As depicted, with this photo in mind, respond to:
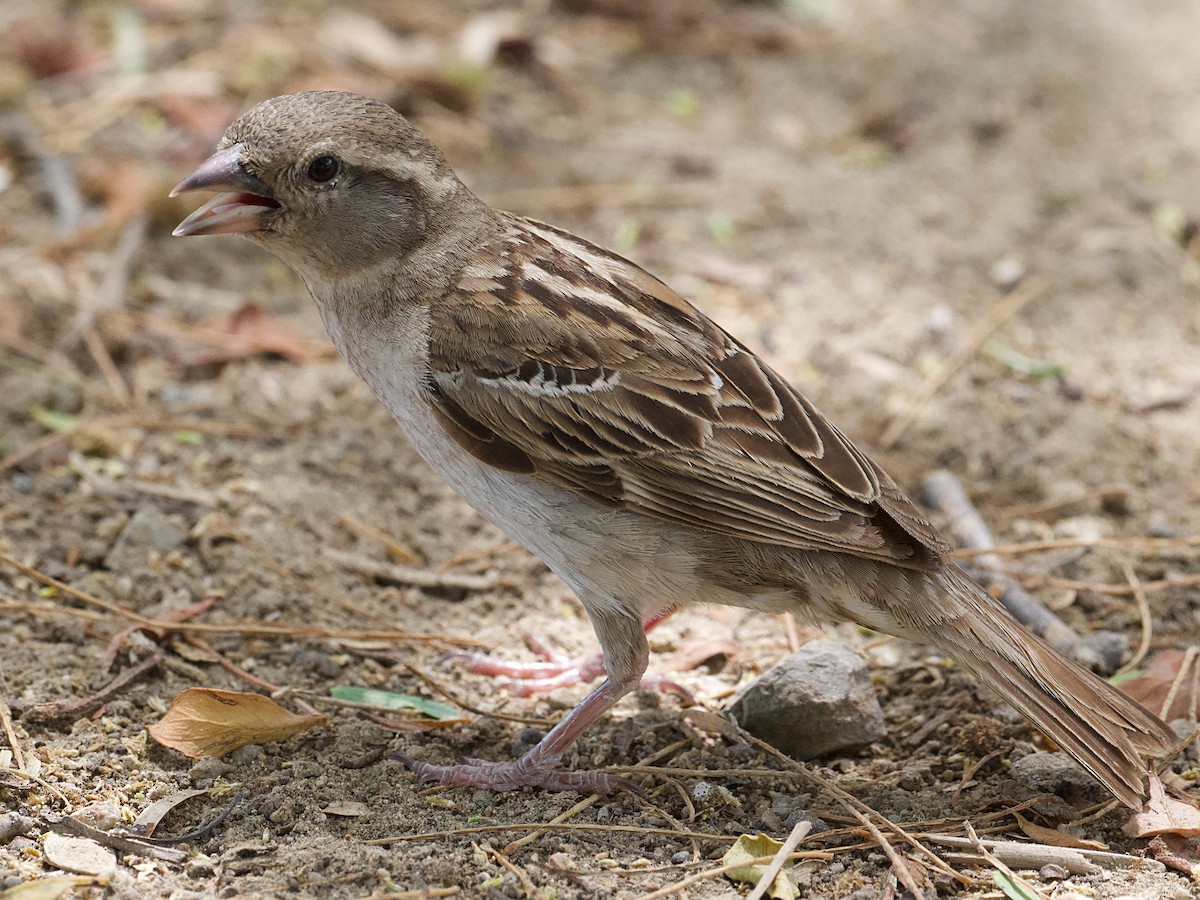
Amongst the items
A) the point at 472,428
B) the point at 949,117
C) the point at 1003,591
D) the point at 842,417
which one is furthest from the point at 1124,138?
the point at 472,428

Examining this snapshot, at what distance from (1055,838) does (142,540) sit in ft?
10.6

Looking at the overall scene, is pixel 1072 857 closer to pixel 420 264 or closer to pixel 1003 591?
pixel 1003 591

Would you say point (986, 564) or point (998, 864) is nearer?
point (998, 864)

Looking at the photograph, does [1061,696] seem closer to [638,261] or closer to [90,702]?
[90,702]

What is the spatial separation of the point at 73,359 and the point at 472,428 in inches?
108

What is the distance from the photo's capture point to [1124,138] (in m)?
7.87

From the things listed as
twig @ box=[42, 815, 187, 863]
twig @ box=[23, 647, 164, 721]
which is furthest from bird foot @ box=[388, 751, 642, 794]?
twig @ box=[23, 647, 164, 721]

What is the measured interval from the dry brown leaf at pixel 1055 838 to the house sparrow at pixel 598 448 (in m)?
0.26

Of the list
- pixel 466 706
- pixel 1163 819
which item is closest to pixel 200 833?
pixel 466 706

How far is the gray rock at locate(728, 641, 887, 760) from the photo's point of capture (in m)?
4.07

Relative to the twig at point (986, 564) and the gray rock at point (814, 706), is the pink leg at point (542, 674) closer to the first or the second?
the gray rock at point (814, 706)

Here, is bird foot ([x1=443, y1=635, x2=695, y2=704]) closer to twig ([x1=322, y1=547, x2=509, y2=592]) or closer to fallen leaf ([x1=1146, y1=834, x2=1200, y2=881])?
twig ([x1=322, y1=547, x2=509, y2=592])

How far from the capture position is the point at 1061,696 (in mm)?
3818

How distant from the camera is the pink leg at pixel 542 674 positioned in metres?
4.56
